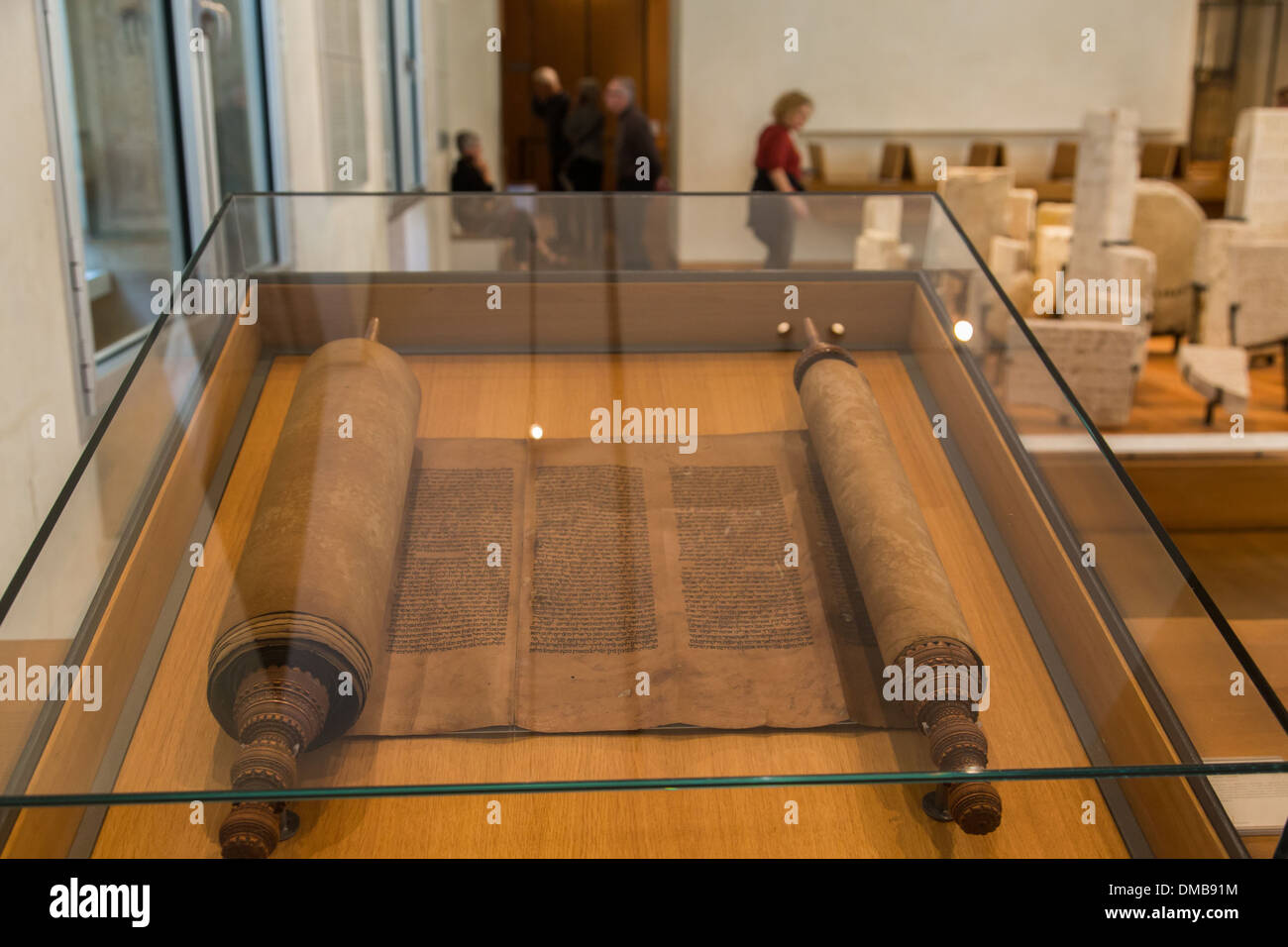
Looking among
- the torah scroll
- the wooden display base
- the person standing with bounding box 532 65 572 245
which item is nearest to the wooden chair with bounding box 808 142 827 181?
the person standing with bounding box 532 65 572 245

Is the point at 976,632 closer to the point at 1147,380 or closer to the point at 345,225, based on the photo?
the point at 345,225

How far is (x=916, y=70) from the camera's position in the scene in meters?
9.54

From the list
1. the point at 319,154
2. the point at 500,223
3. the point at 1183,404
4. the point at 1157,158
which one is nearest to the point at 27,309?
the point at 500,223

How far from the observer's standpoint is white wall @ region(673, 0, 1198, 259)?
30.7ft

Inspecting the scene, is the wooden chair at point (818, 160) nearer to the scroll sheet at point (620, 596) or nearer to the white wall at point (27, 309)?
the white wall at point (27, 309)

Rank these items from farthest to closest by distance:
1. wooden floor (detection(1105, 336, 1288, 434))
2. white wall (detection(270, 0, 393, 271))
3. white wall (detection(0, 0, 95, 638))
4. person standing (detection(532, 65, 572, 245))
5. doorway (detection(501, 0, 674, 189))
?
→ doorway (detection(501, 0, 674, 189)), person standing (detection(532, 65, 572, 245)), wooden floor (detection(1105, 336, 1288, 434)), white wall (detection(0, 0, 95, 638)), white wall (detection(270, 0, 393, 271))

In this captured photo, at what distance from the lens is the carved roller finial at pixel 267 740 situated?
795 mm

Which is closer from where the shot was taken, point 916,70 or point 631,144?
point 631,144

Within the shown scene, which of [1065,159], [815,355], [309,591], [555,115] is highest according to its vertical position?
[555,115]

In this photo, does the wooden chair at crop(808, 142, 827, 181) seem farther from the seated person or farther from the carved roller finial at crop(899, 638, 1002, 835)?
the carved roller finial at crop(899, 638, 1002, 835)

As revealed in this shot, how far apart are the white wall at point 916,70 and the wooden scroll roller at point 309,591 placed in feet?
29.0

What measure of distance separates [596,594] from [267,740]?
1.01ft

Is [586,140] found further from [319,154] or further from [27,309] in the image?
[27,309]

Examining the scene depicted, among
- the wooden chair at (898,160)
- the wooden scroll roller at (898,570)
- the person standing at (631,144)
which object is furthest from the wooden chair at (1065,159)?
the wooden scroll roller at (898,570)
